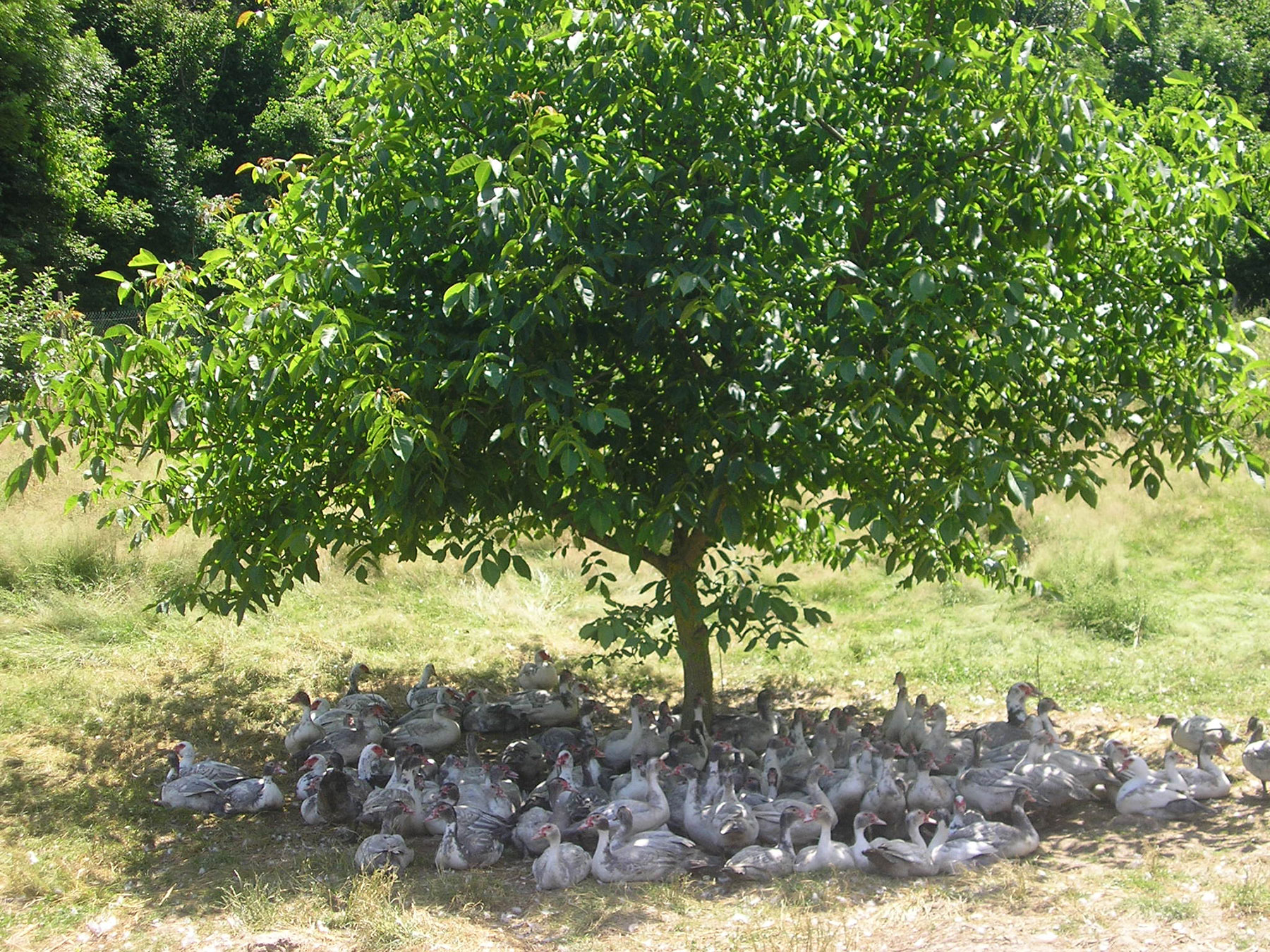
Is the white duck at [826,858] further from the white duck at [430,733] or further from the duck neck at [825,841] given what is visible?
the white duck at [430,733]

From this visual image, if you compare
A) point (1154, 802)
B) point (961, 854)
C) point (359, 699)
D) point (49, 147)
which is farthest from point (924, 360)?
point (49, 147)

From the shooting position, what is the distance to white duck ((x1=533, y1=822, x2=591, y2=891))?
630 centimetres

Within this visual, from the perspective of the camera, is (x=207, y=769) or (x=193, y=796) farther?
(x=207, y=769)

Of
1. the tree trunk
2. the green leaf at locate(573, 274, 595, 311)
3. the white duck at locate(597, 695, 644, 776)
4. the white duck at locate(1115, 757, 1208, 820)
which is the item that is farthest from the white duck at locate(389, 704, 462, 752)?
the white duck at locate(1115, 757, 1208, 820)

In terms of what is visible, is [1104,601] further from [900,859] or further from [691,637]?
[900,859]

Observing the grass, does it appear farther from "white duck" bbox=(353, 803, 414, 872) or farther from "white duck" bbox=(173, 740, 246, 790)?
"white duck" bbox=(173, 740, 246, 790)

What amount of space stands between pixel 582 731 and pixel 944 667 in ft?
13.5

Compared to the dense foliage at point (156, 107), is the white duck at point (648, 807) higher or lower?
lower

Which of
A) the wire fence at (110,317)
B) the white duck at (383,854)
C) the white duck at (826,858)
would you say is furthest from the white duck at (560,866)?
the wire fence at (110,317)

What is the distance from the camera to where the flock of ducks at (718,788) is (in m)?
6.50

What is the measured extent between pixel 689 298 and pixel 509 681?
5.97m

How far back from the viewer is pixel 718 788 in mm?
7156

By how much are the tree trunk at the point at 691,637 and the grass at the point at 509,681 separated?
175 centimetres

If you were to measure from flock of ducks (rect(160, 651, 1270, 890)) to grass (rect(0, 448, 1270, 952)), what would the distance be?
0.19 m
